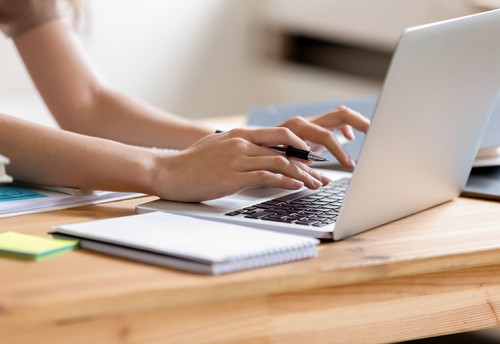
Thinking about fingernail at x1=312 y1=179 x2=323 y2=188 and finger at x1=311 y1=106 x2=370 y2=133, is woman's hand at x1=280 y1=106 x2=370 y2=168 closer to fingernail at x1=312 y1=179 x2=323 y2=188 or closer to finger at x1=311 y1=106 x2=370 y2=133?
finger at x1=311 y1=106 x2=370 y2=133

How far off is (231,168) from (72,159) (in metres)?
0.21

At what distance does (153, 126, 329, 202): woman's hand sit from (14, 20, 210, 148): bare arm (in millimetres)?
435

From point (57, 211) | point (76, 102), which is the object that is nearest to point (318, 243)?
point (57, 211)

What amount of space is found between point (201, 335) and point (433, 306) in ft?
0.89

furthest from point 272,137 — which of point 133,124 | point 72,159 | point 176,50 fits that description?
point 176,50

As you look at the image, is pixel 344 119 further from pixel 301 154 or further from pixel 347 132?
pixel 301 154

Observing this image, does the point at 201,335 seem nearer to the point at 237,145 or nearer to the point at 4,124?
the point at 237,145

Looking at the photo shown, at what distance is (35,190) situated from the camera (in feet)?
3.79

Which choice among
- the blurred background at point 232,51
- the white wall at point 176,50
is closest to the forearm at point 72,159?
the blurred background at point 232,51

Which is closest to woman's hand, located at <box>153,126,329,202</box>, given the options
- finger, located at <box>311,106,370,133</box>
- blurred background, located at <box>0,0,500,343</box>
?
finger, located at <box>311,106,370,133</box>

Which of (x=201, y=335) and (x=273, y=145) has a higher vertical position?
(x=273, y=145)

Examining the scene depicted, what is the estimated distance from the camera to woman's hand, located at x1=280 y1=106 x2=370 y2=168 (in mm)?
1209

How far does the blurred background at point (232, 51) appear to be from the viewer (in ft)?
10.6

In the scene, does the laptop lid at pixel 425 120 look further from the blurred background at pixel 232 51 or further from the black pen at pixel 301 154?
the blurred background at pixel 232 51
